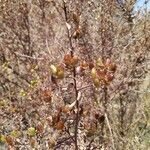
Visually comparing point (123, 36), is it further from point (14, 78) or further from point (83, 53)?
point (14, 78)

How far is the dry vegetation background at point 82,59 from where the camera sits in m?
4.86

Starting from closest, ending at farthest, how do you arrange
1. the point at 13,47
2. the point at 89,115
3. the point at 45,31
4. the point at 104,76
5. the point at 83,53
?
the point at 104,76
the point at 89,115
the point at 83,53
the point at 45,31
the point at 13,47

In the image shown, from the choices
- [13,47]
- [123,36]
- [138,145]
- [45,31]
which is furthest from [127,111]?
[13,47]

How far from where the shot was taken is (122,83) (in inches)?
227

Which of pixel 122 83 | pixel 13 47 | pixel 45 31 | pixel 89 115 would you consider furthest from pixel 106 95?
pixel 13 47

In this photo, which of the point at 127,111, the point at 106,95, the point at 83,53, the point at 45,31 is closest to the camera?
the point at 106,95

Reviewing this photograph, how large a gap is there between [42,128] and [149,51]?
10.7 feet

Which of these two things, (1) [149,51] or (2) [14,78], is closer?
(1) [149,51]

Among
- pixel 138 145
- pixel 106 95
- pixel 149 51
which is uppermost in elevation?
pixel 149 51

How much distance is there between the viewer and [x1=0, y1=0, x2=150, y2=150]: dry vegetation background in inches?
191

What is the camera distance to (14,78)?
8.17m

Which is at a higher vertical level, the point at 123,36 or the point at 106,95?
the point at 123,36

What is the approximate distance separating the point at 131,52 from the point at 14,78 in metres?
2.54

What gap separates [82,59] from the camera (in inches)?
169
